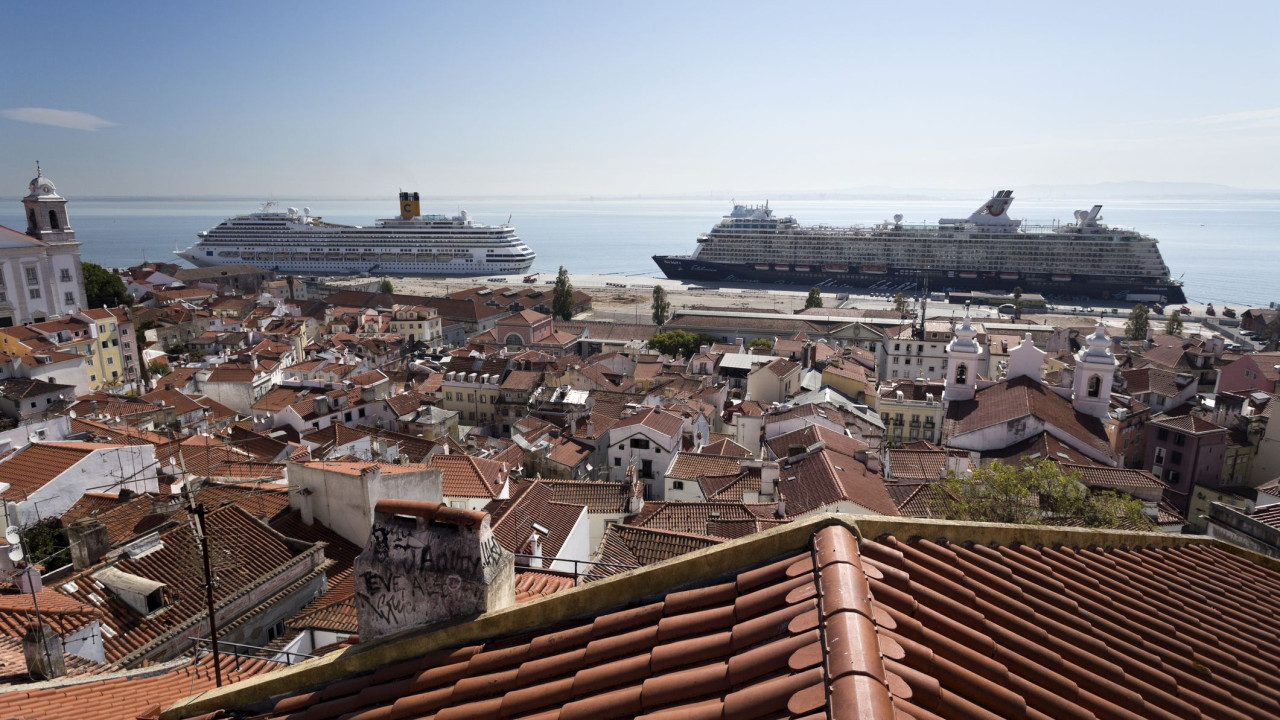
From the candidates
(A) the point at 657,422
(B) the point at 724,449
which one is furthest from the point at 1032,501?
(A) the point at 657,422

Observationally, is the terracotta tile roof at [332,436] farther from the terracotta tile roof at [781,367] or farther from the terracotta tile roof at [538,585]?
the terracotta tile roof at [781,367]

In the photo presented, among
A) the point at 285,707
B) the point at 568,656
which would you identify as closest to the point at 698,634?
the point at 568,656

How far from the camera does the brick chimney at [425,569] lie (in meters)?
3.91

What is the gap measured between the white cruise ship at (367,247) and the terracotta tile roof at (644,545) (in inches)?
4164

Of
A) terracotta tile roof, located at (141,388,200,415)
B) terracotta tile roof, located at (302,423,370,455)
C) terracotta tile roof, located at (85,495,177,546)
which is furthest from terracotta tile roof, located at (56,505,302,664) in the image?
terracotta tile roof, located at (141,388,200,415)

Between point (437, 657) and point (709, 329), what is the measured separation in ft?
195

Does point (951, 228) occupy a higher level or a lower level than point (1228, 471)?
higher

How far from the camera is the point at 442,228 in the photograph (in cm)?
11762

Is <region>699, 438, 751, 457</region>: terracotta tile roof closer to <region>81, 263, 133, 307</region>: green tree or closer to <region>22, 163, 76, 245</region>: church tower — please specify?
<region>22, 163, 76, 245</region>: church tower

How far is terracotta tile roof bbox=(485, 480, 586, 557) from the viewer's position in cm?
1591

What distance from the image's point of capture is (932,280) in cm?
10425

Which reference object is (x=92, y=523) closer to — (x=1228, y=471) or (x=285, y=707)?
(x=285, y=707)

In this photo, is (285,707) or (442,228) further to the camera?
(442,228)

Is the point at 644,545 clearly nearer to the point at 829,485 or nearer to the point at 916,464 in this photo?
the point at 829,485
